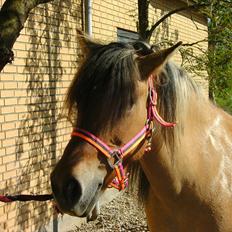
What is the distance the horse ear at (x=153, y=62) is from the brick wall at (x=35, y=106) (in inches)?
98.1

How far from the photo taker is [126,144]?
2203 mm

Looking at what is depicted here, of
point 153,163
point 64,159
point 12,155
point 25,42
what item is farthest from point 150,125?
point 25,42

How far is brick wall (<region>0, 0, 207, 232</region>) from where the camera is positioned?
4.69 meters

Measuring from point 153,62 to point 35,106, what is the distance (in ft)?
10.4

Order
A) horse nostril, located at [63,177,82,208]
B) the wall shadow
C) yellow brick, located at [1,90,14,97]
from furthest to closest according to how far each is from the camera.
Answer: the wall shadow → yellow brick, located at [1,90,14,97] → horse nostril, located at [63,177,82,208]

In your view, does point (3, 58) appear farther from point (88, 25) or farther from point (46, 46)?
point (88, 25)

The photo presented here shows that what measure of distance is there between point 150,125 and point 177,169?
0.36 metres

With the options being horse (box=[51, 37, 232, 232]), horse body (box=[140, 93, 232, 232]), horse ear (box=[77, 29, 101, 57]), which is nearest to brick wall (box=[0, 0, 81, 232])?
horse ear (box=[77, 29, 101, 57])

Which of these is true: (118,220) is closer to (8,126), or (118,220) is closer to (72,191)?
(8,126)

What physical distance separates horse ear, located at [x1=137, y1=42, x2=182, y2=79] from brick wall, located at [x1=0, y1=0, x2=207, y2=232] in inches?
98.1

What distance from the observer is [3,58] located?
3.06 meters

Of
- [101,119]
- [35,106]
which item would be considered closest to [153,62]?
[101,119]

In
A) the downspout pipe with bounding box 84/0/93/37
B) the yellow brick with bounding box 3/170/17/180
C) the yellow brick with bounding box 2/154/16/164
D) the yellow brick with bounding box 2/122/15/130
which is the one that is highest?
the downspout pipe with bounding box 84/0/93/37

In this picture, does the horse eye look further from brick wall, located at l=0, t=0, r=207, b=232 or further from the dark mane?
brick wall, located at l=0, t=0, r=207, b=232
